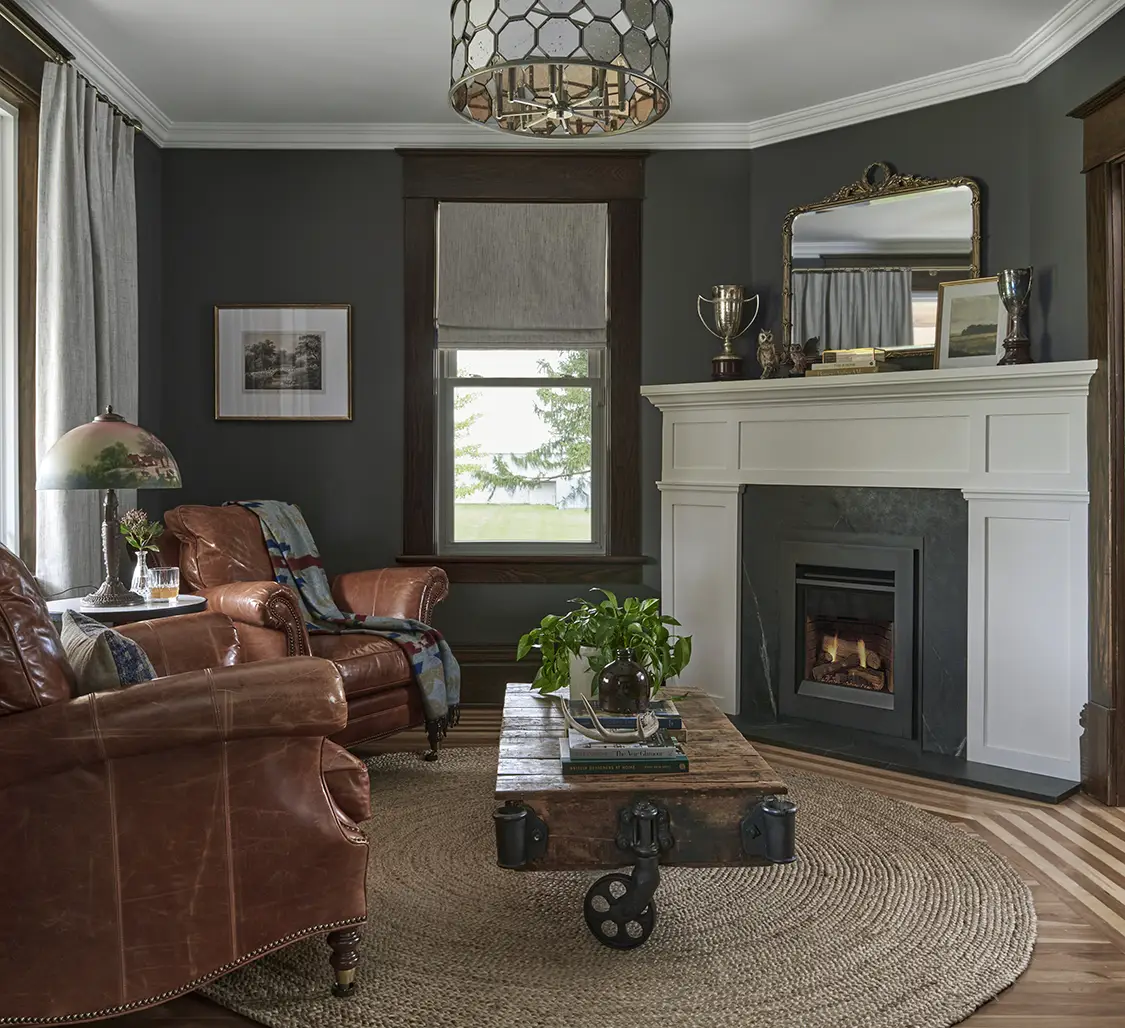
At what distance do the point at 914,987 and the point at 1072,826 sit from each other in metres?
1.33

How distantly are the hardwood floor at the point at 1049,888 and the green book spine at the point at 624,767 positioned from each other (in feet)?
2.44

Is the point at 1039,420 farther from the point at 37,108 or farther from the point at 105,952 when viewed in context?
the point at 37,108

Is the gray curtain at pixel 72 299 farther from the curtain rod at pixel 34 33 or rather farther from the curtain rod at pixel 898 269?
the curtain rod at pixel 898 269

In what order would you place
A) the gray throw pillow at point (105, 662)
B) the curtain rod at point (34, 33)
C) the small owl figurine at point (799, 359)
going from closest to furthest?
the gray throw pillow at point (105, 662), the curtain rod at point (34, 33), the small owl figurine at point (799, 359)

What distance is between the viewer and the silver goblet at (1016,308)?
11.8 ft

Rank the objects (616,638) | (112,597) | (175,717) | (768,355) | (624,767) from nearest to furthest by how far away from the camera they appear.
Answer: (175,717) < (624,767) < (616,638) < (112,597) < (768,355)

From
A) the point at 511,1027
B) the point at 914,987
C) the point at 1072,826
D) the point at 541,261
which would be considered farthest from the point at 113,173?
the point at 1072,826

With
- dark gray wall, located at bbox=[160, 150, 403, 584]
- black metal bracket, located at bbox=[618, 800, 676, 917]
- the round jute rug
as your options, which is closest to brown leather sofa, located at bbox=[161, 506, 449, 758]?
the round jute rug

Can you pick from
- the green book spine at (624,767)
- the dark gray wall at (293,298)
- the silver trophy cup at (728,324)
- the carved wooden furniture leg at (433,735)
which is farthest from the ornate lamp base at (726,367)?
the green book spine at (624,767)

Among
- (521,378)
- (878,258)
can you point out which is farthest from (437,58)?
(878,258)

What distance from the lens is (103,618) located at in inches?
114

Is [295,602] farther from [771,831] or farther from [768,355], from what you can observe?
[768,355]

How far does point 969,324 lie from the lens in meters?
3.83

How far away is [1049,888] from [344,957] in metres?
1.83
